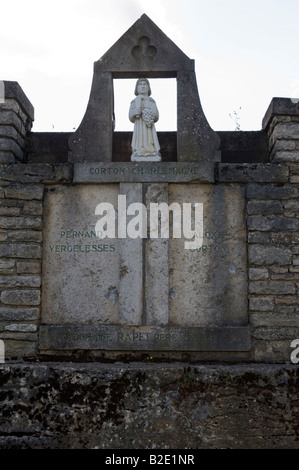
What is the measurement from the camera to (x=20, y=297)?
18.5ft

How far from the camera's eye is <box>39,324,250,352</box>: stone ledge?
→ 18.3 feet

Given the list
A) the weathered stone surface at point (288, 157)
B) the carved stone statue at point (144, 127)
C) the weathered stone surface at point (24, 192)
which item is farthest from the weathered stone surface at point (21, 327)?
the weathered stone surface at point (288, 157)

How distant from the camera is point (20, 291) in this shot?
5.66 metres

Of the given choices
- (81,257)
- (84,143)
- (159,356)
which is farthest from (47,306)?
(84,143)

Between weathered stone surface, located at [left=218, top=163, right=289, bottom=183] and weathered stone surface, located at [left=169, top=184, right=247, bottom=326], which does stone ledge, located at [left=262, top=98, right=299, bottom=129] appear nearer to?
weathered stone surface, located at [left=218, top=163, right=289, bottom=183]

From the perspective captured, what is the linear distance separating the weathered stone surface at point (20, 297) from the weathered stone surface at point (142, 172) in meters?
1.38

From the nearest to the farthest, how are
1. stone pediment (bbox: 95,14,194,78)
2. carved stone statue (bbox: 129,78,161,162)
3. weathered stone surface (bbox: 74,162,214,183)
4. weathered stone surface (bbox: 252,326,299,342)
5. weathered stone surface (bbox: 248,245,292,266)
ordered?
weathered stone surface (bbox: 252,326,299,342) → weathered stone surface (bbox: 248,245,292,266) → weathered stone surface (bbox: 74,162,214,183) → carved stone statue (bbox: 129,78,161,162) → stone pediment (bbox: 95,14,194,78)

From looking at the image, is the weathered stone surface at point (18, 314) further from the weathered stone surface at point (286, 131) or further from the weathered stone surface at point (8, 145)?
the weathered stone surface at point (286, 131)

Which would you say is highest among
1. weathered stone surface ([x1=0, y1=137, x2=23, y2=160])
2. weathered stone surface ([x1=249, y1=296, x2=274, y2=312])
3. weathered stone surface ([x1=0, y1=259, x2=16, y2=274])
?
weathered stone surface ([x1=0, y1=137, x2=23, y2=160])

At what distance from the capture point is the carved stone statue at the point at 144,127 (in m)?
6.00

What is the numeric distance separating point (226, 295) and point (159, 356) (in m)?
1.02

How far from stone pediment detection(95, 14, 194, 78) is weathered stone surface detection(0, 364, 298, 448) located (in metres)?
3.83
